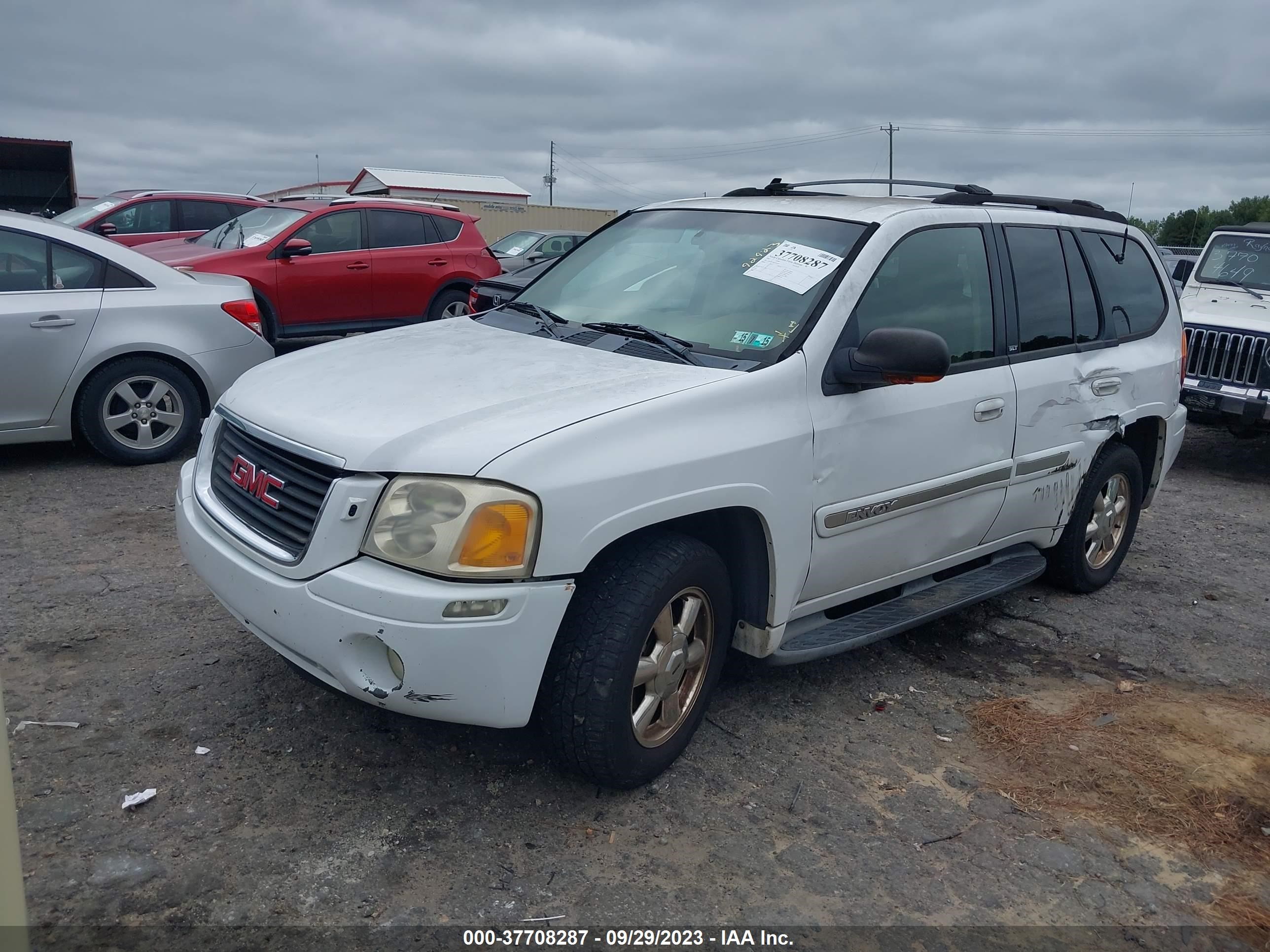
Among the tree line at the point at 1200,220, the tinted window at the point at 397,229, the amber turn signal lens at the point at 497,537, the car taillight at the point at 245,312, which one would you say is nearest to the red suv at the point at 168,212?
the tinted window at the point at 397,229

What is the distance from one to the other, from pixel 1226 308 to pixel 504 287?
248 inches

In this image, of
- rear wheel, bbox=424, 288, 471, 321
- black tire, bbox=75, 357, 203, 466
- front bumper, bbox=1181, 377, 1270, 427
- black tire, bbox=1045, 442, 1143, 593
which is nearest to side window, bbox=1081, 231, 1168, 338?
black tire, bbox=1045, 442, 1143, 593

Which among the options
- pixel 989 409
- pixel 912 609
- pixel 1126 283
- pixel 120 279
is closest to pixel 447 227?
pixel 120 279

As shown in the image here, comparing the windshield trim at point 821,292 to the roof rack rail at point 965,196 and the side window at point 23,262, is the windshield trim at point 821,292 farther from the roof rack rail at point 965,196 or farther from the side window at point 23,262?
the side window at point 23,262

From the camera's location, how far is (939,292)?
12.9 ft

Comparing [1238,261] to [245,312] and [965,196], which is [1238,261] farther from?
[245,312]

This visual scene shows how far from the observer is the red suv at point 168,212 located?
12906 millimetres

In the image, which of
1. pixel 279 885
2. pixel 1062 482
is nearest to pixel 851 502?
pixel 1062 482

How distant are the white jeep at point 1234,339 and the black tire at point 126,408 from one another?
6.90 meters

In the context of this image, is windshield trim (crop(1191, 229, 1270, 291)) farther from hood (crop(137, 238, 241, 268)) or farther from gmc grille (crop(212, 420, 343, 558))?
hood (crop(137, 238, 241, 268))

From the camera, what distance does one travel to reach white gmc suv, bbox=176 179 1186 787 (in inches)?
105

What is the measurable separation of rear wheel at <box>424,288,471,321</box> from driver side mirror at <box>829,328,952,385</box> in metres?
8.30

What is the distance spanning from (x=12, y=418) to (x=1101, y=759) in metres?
5.90

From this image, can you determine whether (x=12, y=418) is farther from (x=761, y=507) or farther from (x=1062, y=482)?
(x=1062, y=482)
